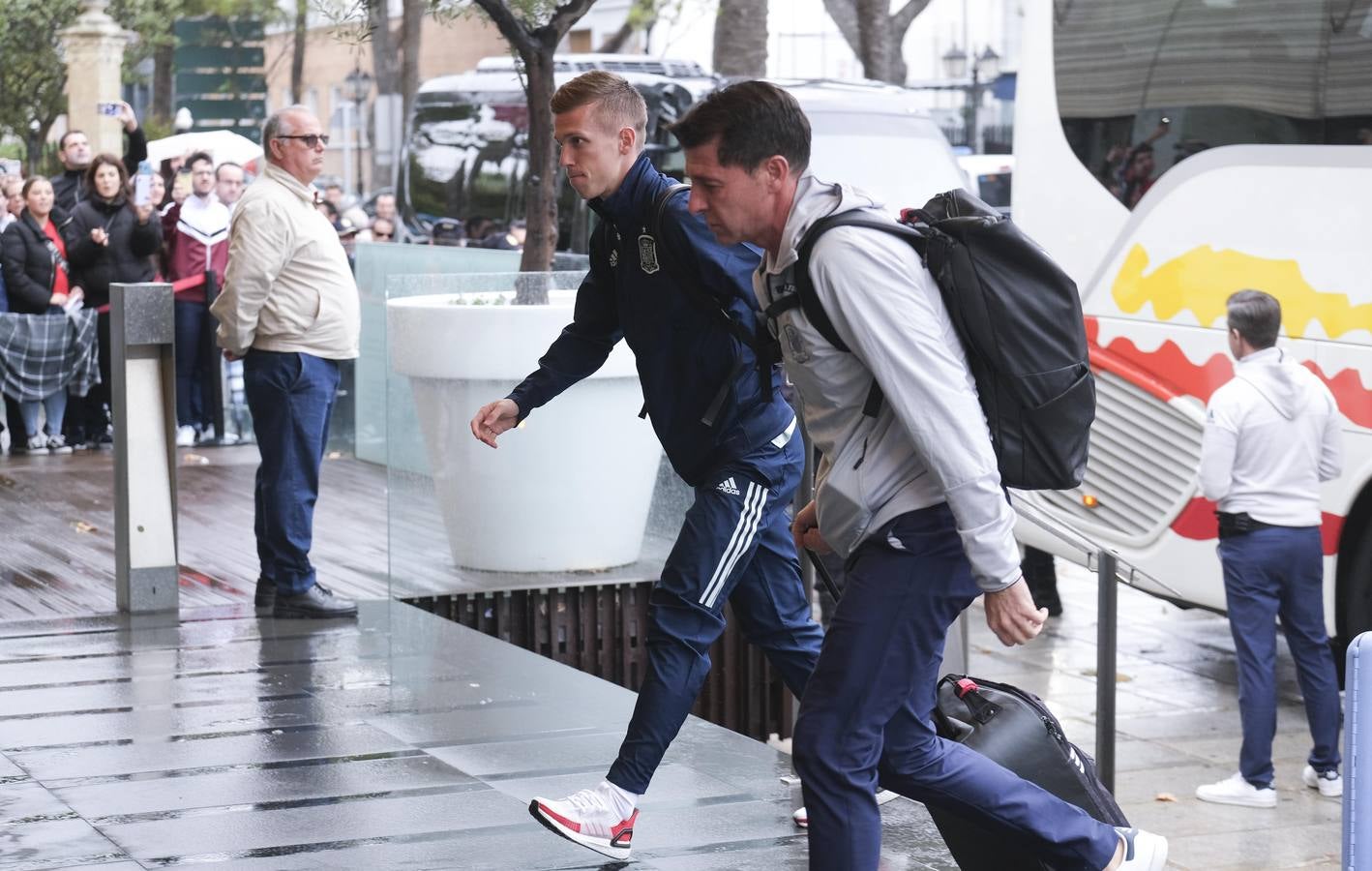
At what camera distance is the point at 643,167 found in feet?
16.6

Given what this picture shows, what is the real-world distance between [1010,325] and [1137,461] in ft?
19.9

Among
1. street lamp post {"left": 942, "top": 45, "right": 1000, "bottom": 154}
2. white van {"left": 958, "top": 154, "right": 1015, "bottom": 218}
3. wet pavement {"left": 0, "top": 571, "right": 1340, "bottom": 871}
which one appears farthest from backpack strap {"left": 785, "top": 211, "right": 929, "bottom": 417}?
street lamp post {"left": 942, "top": 45, "right": 1000, "bottom": 154}

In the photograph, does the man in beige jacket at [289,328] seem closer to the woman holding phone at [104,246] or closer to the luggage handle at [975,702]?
the luggage handle at [975,702]

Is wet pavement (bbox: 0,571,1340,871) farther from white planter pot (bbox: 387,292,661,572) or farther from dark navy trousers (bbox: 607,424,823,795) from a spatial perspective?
white planter pot (bbox: 387,292,661,572)

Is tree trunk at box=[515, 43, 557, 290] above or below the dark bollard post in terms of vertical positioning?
above

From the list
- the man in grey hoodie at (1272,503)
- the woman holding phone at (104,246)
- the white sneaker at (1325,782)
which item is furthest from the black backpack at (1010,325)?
the woman holding phone at (104,246)

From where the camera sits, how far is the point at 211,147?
57.9ft

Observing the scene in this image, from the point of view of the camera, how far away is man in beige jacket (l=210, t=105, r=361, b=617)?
24.4ft

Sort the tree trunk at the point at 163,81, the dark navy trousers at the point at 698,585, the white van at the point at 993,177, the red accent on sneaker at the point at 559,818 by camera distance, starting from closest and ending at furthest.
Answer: the red accent on sneaker at the point at 559,818, the dark navy trousers at the point at 698,585, the white van at the point at 993,177, the tree trunk at the point at 163,81

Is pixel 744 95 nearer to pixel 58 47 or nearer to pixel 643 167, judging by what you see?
pixel 643 167

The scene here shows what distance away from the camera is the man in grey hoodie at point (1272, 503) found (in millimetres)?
7809

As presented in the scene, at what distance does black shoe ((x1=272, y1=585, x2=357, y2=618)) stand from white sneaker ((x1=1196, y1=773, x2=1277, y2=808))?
3423 mm

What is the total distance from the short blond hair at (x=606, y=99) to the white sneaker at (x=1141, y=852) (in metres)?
2.06

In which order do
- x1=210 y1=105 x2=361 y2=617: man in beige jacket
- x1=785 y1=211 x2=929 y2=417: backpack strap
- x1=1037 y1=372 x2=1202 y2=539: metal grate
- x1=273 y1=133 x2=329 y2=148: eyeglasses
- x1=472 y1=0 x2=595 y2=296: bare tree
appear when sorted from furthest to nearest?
x1=1037 y1=372 x2=1202 y2=539: metal grate < x1=472 y1=0 x2=595 y2=296: bare tree < x1=273 y1=133 x2=329 y2=148: eyeglasses < x1=210 y1=105 x2=361 y2=617: man in beige jacket < x1=785 y1=211 x2=929 y2=417: backpack strap
